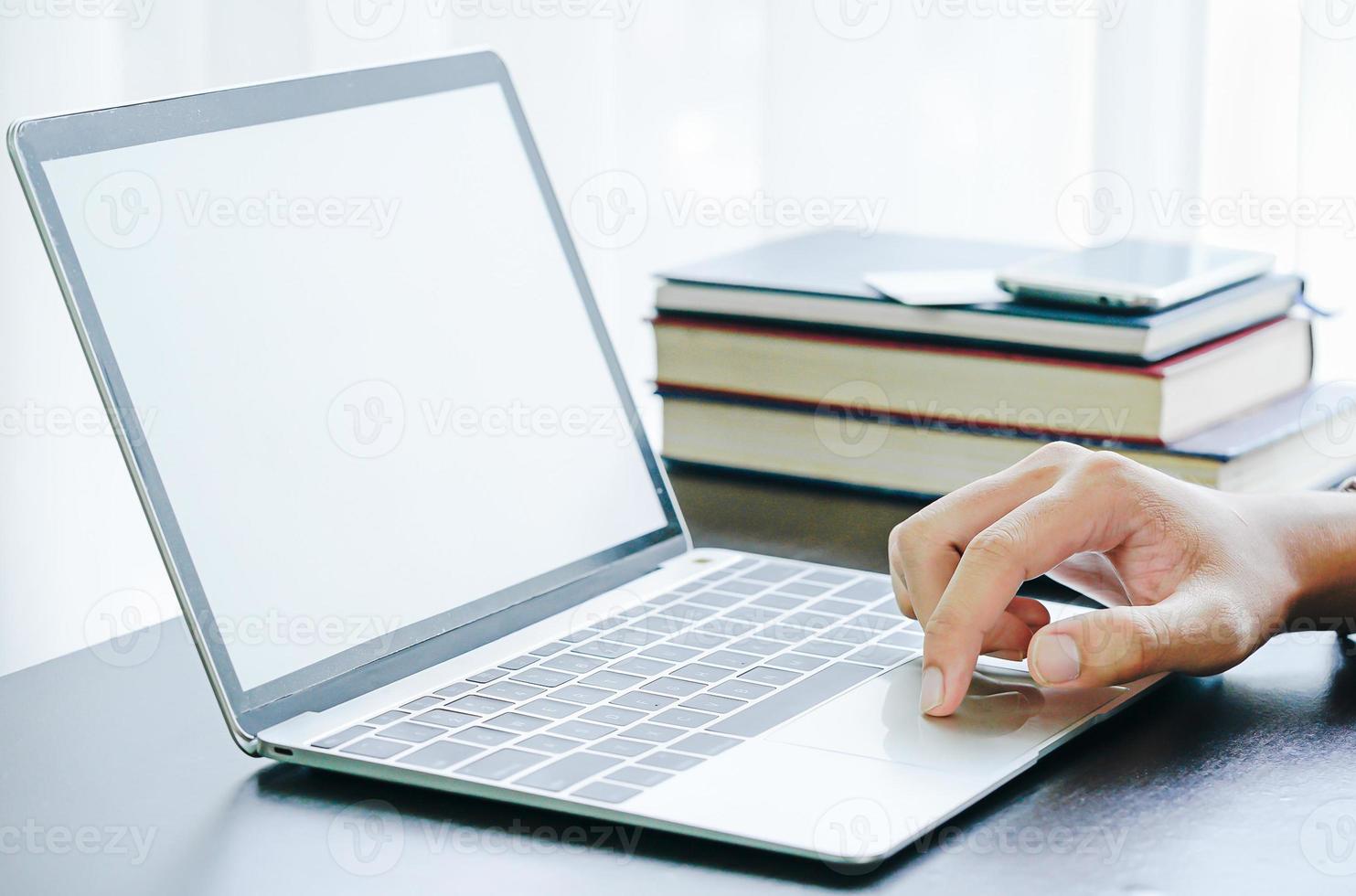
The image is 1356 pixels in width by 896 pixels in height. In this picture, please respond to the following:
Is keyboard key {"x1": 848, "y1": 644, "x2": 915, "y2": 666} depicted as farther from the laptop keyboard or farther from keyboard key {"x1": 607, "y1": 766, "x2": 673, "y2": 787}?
keyboard key {"x1": 607, "y1": 766, "x2": 673, "y2": 787}

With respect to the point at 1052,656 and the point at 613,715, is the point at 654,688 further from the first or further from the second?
the point at 1052,656

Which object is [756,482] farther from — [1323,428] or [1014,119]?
[1014,119]

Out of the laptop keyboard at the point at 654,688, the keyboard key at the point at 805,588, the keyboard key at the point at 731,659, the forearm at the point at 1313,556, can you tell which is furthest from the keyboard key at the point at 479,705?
the forearm at the point at 1313,556

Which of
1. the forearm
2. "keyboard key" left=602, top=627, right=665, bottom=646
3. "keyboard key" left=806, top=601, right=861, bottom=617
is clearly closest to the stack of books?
the forearm

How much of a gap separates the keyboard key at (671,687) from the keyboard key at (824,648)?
0.08 metres

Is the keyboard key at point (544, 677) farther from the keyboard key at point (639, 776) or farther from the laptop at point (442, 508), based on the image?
the keyboard key at point (639, 776)

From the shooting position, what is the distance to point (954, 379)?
1.07 metres

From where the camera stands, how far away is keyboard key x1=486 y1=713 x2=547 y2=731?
68 centimetres

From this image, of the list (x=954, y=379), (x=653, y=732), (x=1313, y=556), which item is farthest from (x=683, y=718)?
(x=954, y=379)

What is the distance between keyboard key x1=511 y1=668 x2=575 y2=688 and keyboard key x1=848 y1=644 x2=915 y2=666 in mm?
140

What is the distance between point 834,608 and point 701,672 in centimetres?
13

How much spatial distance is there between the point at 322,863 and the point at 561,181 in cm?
142

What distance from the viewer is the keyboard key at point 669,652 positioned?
770mm

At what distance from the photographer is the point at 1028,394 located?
1041 mm
